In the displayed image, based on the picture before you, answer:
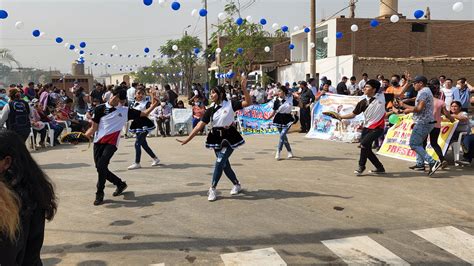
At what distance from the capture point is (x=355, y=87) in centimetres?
1557

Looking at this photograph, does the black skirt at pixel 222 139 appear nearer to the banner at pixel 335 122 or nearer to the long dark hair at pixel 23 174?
the long dark hair at pixel 23 174


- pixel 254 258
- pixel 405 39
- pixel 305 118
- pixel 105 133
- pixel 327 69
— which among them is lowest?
pixel 254 258

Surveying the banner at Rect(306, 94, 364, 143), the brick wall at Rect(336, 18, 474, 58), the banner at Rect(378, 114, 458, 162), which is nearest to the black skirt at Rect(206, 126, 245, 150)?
the banner at Rect(378, 114, 458, 162)

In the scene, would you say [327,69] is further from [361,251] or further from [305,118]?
[361,251]

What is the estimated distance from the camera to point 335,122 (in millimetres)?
13039

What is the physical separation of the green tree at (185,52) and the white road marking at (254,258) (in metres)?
45.9

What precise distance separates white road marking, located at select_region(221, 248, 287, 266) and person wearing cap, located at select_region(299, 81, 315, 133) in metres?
10.4

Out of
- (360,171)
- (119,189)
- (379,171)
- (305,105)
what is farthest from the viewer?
(305,105)

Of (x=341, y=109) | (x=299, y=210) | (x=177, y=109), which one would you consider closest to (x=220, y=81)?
(x=177, y=109)

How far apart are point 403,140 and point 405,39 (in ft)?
66.2

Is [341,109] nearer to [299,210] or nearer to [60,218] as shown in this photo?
[299,210]

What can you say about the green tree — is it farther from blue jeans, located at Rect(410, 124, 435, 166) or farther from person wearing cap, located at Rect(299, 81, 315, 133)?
blue jeans, located at Rect(410, 124, 435, 166)

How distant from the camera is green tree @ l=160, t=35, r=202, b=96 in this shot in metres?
49.3

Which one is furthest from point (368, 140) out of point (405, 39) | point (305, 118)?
point (405, 39)
